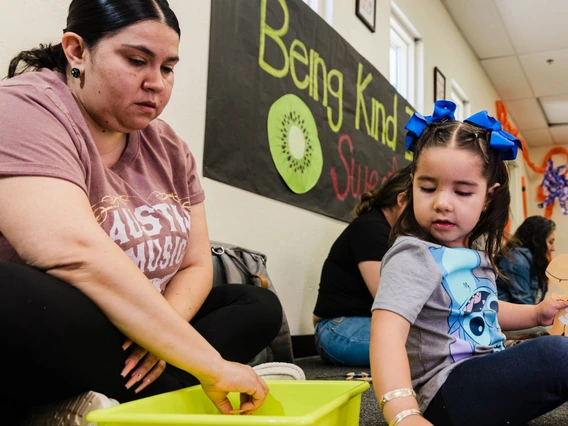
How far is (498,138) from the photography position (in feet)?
3.46

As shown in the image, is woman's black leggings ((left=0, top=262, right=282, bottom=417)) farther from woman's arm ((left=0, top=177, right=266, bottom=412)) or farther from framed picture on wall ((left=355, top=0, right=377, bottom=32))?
framed picture on wall ((left=355, top=0, right=377, bottom=32))

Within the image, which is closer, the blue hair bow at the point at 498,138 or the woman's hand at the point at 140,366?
the woman's hand at the point at 140,366

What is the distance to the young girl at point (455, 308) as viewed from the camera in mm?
910

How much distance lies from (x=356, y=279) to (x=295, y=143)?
23.1 inches

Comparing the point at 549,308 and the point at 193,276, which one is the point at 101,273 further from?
the point at 549,308

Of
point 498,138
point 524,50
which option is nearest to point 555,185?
point 524,50

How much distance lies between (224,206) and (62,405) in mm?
1171

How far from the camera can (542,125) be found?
6789mm

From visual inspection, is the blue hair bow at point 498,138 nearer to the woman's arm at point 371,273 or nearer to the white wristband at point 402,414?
the white wristband at point 402,414

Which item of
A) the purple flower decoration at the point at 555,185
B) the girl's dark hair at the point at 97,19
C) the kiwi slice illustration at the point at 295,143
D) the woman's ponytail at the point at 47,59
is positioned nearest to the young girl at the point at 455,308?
the girl's dark hair at the point at 97,19

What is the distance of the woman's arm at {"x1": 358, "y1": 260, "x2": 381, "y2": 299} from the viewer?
6.66ft

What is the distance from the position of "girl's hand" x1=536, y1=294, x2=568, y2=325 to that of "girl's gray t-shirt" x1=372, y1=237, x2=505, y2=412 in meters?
0.13

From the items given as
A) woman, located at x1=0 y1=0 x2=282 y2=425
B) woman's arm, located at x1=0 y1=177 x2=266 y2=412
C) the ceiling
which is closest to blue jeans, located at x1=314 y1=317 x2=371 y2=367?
woman, located at x1=0 y1=0 x2=282 y2=425

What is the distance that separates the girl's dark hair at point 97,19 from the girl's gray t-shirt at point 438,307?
1.91 ft
